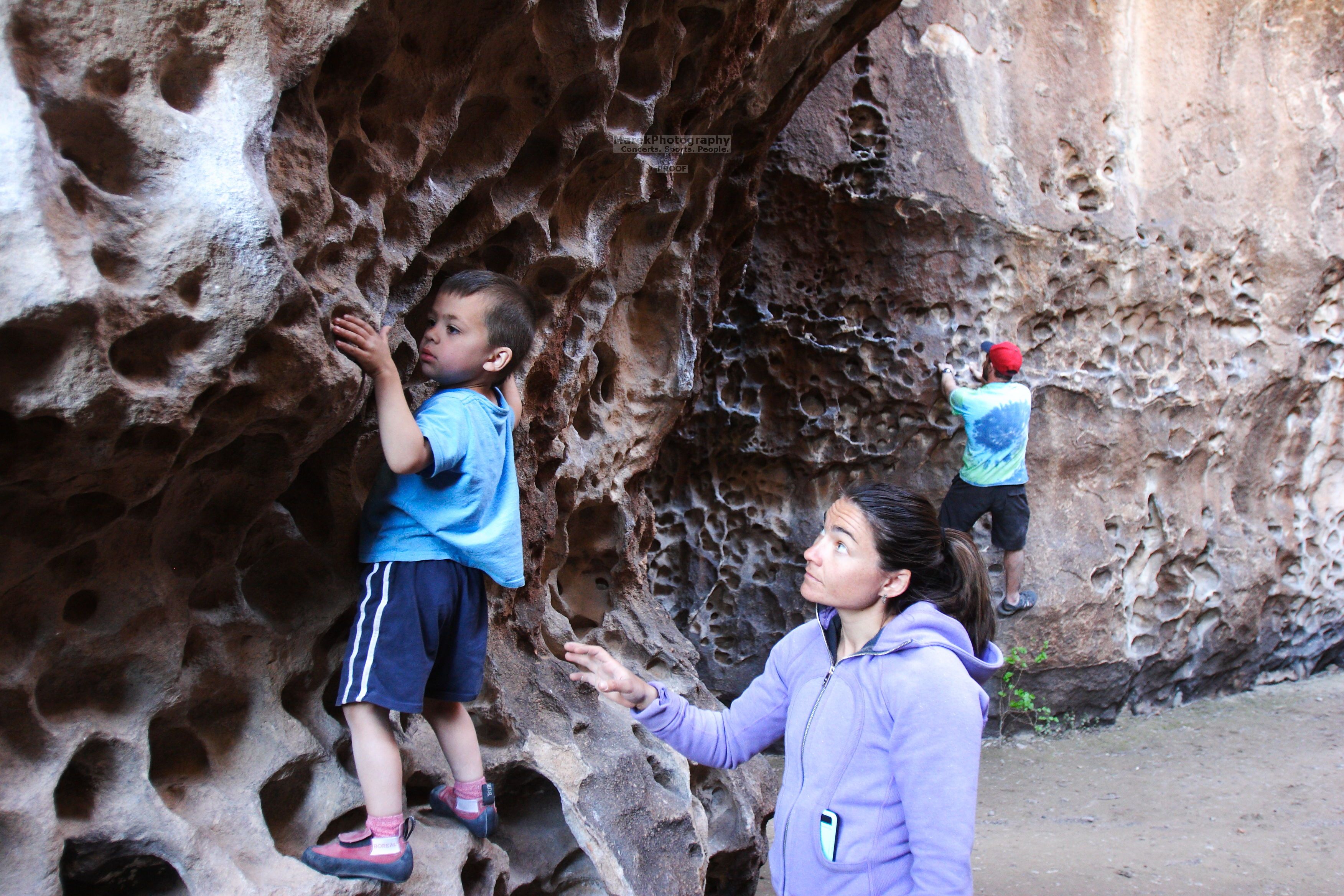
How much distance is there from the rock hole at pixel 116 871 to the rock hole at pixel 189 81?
106 cm

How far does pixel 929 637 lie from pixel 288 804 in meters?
1.17

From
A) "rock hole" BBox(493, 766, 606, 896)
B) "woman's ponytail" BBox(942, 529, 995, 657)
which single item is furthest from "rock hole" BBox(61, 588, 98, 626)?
"woman's ponytail" BBox(942, 529, 995, 657)

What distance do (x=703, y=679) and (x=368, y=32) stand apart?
3387 millimetres

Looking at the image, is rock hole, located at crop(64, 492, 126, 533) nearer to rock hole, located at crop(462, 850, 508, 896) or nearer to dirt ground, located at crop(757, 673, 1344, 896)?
rock hole, located at crop(462, 850, 508, 896)

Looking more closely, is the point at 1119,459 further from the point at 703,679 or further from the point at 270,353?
→ the point at 270,353

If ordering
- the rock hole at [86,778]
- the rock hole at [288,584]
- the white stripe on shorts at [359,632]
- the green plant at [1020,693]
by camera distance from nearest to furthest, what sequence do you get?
the rock hole at [86,778] → the white stripe on shorts at [359,632] → the rock hole at [288,584] → the green plant at [1020,693]

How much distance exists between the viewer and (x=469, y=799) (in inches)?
74.4

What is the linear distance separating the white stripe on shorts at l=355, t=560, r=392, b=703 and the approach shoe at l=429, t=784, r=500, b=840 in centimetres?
40

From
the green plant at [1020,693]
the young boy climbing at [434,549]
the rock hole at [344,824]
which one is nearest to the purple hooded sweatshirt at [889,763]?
the young boy climbing at [434,549]

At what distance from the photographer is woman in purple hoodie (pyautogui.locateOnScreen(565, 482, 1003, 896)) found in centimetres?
135

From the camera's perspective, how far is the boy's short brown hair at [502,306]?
176cm

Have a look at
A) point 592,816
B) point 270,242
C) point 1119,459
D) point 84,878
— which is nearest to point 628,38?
point 270,242

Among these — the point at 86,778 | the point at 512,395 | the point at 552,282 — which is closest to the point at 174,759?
the point at 86,778

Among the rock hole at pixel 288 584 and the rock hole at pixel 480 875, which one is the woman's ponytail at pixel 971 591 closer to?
the rock hole at pixel 480 875
